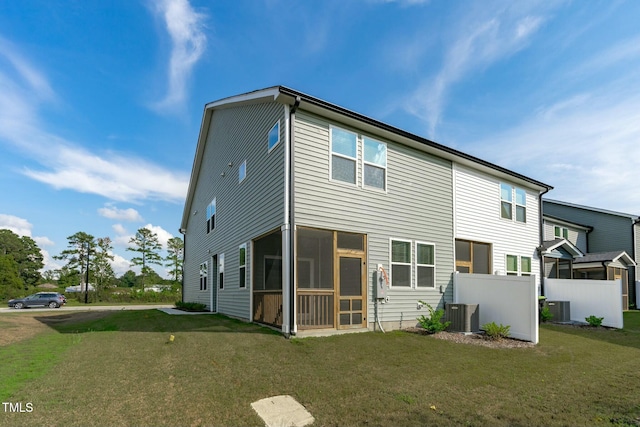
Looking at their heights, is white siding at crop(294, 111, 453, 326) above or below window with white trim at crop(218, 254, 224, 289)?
above

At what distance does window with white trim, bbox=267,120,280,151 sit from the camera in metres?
8.99

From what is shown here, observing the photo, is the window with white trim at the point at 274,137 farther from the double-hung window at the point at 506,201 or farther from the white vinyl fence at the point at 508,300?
the double-hung window at the point at 506,201

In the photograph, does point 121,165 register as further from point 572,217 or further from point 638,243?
point 638,243

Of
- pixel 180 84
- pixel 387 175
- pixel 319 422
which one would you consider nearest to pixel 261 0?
pixel 180 84

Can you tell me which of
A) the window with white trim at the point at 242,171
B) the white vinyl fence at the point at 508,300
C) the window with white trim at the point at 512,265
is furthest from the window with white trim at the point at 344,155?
the window with white trim at the point at 512,265

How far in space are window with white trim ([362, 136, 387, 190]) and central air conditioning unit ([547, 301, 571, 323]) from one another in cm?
769

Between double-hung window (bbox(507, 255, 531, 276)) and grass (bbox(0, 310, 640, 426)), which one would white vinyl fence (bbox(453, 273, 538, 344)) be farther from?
double-hung window (bbox(507, 255, 531, 276))

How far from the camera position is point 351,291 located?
908 cm

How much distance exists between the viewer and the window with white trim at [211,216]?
1628cm

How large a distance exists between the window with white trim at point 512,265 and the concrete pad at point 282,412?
11914 mm

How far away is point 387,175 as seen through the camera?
33.3 ft

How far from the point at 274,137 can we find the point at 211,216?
867 centimetres

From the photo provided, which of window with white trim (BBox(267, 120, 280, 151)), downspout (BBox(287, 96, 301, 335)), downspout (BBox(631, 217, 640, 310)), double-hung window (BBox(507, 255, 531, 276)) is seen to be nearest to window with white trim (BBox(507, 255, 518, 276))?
double-hung window (BBox(507, 255, 531, 276))

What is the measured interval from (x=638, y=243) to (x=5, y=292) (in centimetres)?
5055
